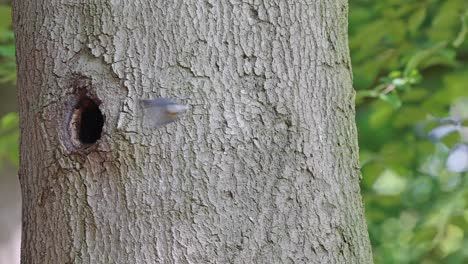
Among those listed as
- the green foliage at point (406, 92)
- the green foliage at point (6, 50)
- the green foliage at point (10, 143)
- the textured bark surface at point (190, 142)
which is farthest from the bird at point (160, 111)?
the green foliage at point (10, 143)

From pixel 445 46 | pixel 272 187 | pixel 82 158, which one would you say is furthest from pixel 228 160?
pixel 445 46

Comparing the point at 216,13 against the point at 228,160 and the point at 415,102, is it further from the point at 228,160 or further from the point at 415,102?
the point at 415,102

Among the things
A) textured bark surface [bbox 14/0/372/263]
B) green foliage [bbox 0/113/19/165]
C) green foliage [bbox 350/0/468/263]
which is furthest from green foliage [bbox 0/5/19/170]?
textured bark surface [bbox 14/0/372/263]

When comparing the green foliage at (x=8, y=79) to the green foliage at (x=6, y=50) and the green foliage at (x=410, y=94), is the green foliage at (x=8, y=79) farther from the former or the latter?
the green foliage at (x=410, y=94)

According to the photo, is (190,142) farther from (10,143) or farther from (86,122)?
(10,143)

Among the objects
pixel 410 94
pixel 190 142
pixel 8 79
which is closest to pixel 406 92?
pixel 410 94

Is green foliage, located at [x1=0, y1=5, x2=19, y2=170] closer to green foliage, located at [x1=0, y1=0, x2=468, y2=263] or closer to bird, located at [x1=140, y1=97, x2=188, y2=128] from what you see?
green foliage, located at [x1=0, y1=0, x2=468, y2=263]
